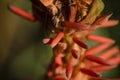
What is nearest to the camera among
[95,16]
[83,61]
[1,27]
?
[95,16]

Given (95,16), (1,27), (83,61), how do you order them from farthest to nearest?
(1,27), (83,61), (95,16)

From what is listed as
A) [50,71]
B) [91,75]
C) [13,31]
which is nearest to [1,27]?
[13,31]

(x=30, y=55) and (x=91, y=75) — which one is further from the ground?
(x=91, y=75)

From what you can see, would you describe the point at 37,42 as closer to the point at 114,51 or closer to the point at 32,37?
the point at 32,37

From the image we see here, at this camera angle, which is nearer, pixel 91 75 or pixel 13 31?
pixel 91 75

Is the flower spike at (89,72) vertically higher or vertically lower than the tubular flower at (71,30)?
lower

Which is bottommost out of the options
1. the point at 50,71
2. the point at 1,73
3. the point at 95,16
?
the point at 1,73

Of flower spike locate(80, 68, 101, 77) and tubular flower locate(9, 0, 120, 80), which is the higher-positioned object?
tubular flower locate(9, 0, 120, 80)

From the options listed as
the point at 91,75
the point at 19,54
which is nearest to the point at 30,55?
the point at 19,54
